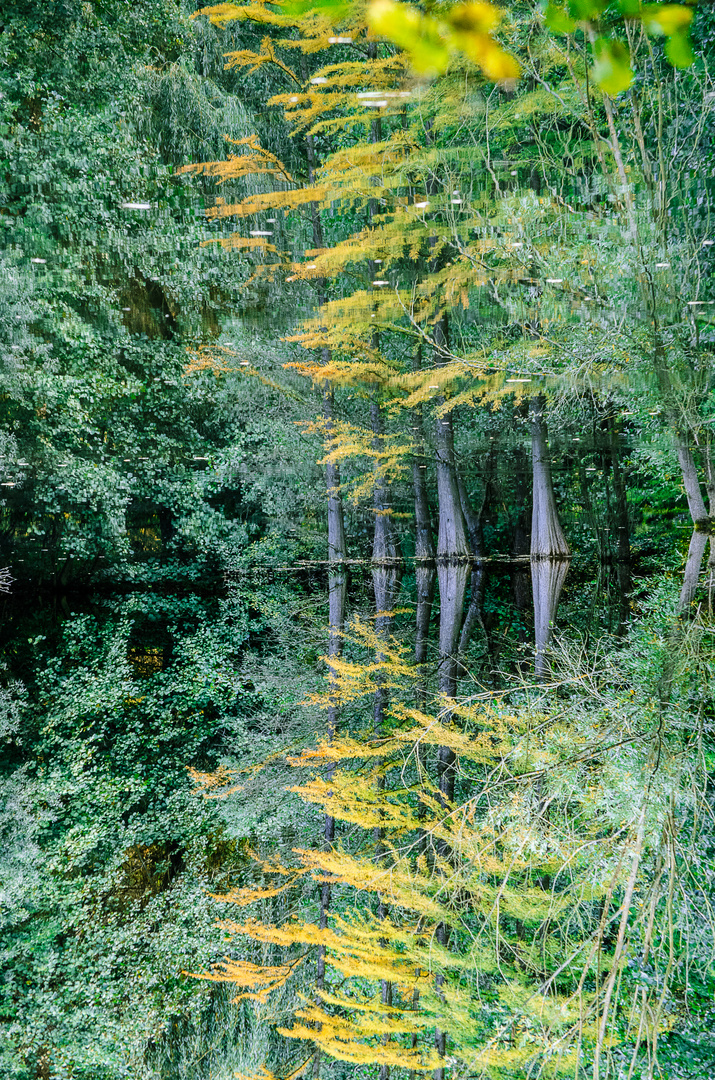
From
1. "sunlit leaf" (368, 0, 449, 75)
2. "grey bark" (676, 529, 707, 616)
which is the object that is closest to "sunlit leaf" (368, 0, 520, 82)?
"sunlit leaf" (368, 0, 449, 75)

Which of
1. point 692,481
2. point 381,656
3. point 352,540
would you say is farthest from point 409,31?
point 352,540

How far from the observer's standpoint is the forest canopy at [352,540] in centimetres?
223

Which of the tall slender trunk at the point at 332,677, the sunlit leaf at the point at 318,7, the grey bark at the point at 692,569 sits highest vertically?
the sunlit leaf at the point at 318,7

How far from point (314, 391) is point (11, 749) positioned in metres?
4.31

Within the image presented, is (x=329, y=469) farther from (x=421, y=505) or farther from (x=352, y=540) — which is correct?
(x=421, y=505)

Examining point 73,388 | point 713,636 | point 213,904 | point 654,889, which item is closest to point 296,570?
point 73,388

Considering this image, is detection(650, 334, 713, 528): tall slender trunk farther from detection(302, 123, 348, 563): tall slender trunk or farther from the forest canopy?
detection(302, 123, 348, 563): tall slender trunk

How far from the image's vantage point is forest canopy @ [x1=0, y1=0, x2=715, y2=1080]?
2229 millimetres

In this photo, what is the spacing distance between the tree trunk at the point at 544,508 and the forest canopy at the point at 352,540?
44 mm

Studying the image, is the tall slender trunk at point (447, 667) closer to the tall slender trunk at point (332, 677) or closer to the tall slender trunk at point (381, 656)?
the tall slender trunk at point (381, 656)

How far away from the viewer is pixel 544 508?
548 centimetres

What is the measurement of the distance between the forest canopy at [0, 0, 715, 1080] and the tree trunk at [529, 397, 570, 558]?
0.04m

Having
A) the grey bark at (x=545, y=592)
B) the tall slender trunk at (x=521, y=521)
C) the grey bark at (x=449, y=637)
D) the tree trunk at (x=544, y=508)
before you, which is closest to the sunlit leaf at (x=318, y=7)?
the grey bark at (x=449, y=637)

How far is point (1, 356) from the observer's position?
5.05m
